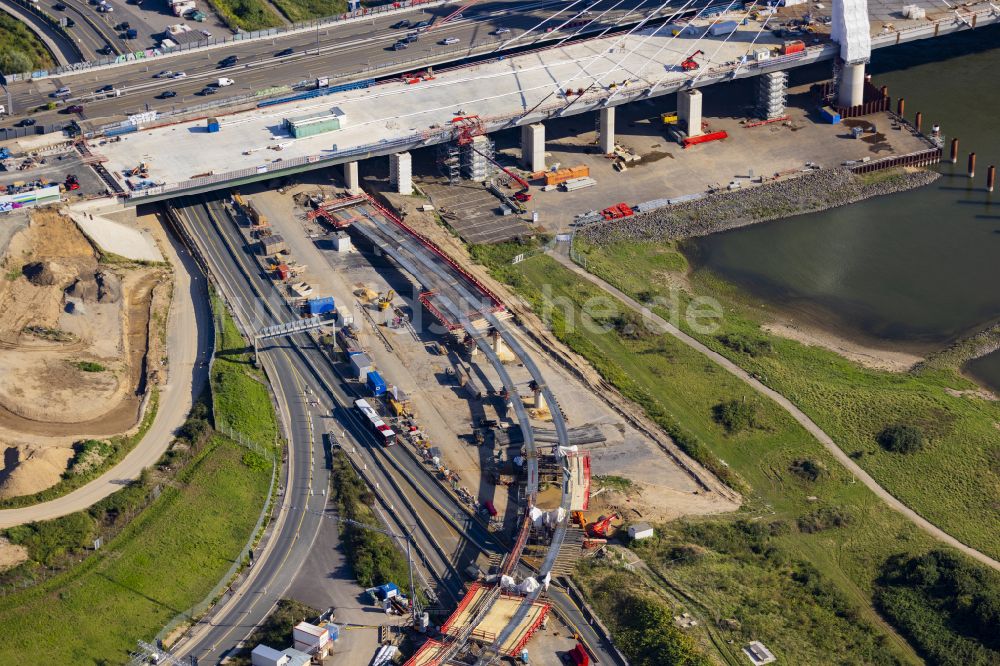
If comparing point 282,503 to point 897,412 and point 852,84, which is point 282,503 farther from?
point 852,84

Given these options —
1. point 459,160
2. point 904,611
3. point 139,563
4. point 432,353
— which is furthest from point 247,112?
point 904,611

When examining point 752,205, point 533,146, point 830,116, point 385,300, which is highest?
point 830,116

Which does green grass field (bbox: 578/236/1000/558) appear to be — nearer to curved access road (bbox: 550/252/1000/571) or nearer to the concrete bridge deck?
curved access road (bbox: 550/252/1000/571)

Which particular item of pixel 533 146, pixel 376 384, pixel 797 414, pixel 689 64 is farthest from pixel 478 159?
pixel 797 414

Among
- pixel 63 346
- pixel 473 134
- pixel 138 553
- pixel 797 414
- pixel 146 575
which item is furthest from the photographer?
pixel 473 134

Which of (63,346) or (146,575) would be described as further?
(63,346)

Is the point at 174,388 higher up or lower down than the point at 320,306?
lower down

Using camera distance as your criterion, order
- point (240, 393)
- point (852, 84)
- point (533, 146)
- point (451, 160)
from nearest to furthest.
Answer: point (240, 393) < point (451, 160) < point (533, 146) < point (852, 84)
